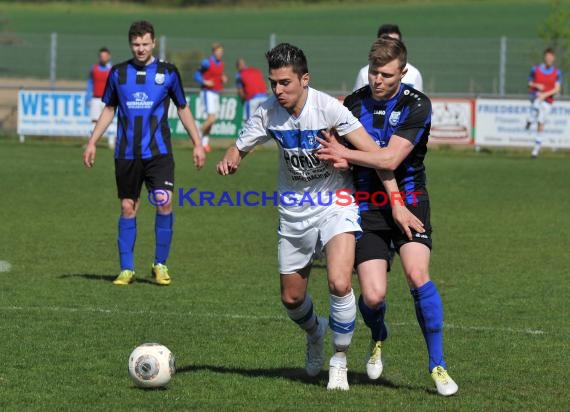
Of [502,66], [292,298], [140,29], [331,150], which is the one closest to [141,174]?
[140,29]

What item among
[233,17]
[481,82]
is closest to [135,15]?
[233,17]

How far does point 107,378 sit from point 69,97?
19.1 m

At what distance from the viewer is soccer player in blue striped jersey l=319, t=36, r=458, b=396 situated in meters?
6.08

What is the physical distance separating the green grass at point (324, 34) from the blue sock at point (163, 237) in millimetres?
19157

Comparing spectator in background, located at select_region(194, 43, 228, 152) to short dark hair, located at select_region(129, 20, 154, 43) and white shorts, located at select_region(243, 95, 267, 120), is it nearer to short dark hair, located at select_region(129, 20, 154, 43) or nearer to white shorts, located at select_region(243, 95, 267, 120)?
white shorts, located at select_region(243, 95, 267, 120)

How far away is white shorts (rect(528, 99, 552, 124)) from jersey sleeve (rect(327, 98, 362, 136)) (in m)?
17.7

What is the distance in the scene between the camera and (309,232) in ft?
20.6

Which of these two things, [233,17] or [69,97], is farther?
[233,17]

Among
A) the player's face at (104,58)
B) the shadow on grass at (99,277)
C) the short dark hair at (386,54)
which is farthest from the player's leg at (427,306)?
the player's face at (104,58)

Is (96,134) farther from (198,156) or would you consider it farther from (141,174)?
(198,156)

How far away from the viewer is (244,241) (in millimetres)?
12570

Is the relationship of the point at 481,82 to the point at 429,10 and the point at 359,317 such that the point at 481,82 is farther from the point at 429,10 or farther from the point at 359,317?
the point at 429,10

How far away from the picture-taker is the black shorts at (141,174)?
983 centimetres

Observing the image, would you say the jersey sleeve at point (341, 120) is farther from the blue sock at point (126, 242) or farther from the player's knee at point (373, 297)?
the blue sock at point (126, 242)
